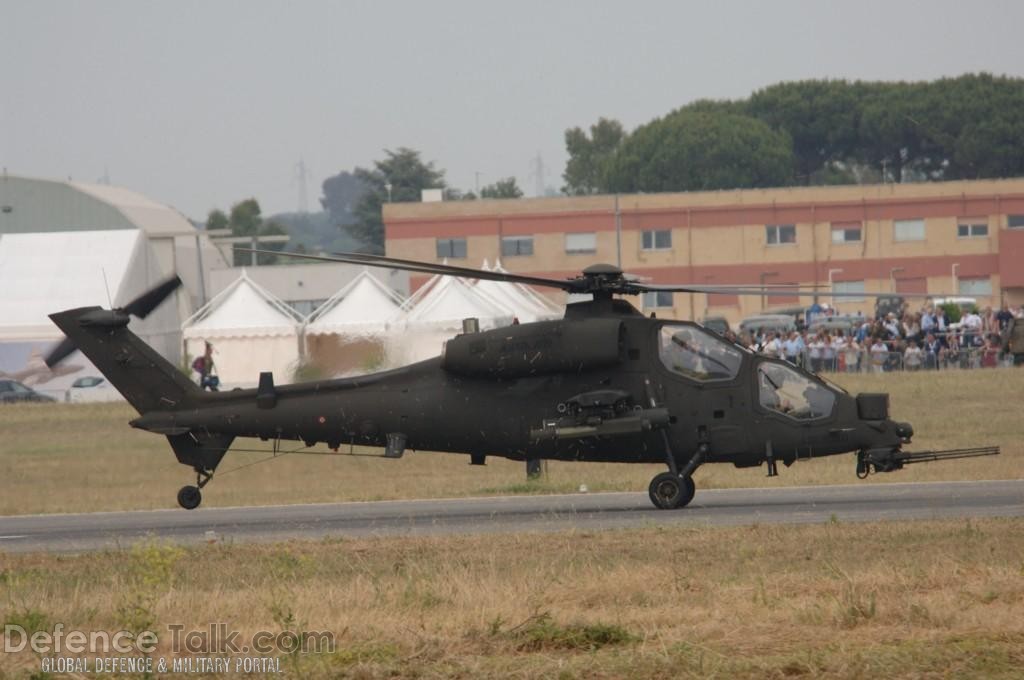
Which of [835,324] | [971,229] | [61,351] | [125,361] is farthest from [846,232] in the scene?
[61,351]

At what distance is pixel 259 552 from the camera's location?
54.3 feet

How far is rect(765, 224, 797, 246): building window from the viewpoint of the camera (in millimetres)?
83062

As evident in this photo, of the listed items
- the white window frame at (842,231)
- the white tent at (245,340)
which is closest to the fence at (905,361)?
the white tent at (245,340)

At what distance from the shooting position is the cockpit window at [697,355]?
18578mm

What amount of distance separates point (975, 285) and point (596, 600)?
248 feet

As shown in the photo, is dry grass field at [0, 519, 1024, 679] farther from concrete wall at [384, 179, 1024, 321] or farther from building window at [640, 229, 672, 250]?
building window at [640, 229, 672, 250]

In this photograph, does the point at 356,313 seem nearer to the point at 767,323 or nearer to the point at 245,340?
the point at 245,340

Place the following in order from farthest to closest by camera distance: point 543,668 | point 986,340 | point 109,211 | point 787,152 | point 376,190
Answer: point 376,190, point 787,152, point 109,211, point 986,340, point 543,668

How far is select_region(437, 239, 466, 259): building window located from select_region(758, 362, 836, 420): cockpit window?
66477 mm

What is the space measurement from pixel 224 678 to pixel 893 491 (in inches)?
530

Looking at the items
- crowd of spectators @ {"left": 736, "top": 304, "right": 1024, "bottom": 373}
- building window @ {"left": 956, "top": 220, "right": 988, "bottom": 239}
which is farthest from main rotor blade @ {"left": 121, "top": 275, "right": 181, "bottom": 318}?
building window @ {"left": 956, "top": 220, "right": 988, "bottom": 239}

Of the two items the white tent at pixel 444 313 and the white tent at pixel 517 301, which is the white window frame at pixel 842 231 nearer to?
the white tent at pixel 517 301

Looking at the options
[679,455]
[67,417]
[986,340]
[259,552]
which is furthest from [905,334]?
[259,552]

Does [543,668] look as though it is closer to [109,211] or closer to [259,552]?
[259,552]
